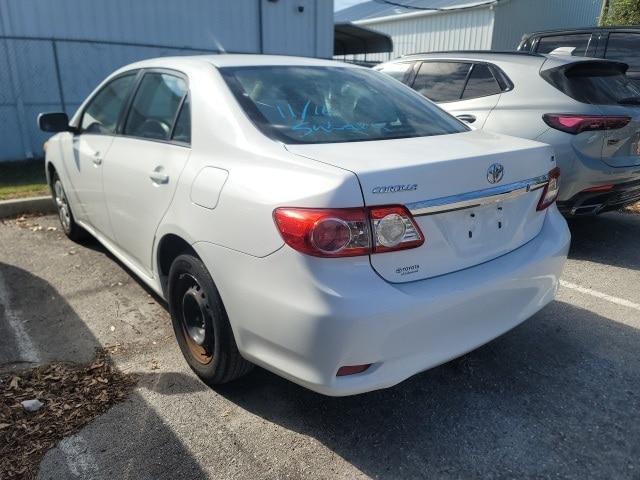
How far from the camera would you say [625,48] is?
7297 millimetres

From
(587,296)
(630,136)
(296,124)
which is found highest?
(296,124)

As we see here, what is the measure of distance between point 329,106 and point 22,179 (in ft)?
21.4

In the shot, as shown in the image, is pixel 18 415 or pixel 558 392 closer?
pixel 18 415

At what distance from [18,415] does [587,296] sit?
3.78m

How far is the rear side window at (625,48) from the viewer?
7215mm

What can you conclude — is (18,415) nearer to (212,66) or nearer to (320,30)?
(212,66)

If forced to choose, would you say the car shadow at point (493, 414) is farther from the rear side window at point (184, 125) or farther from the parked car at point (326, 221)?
the rear side window at point (184, 125)

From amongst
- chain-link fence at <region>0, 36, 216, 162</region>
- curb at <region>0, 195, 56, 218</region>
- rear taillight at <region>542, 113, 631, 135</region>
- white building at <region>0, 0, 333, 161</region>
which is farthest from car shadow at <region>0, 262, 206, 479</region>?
white building at <region>0, 0, 333, 161</region>

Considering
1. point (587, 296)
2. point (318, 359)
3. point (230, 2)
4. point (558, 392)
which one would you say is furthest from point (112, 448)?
point (230, 2)

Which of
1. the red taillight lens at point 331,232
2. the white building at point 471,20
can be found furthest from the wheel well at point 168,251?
the white building at point 471,20

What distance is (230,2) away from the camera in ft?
37.1

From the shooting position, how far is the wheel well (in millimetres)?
2746

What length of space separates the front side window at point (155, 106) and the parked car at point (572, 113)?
3006 millimetres

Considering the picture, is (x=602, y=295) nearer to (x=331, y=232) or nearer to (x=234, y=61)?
(x=331, y=232)
